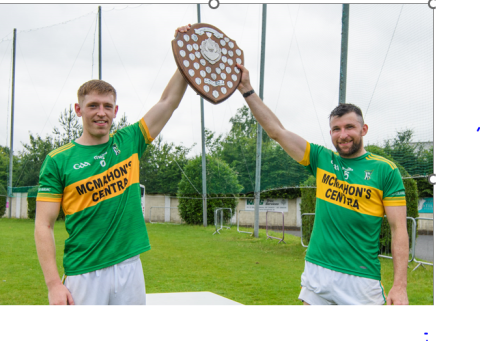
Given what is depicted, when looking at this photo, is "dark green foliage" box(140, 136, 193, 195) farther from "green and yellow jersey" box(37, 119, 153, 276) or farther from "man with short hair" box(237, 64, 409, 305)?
"man with short hair" box(237, 64, 409, 305)

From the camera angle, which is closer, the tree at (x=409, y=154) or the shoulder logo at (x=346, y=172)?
the shoulder logo at (x=346, y=172)

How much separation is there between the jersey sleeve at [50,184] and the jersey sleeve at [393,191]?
→ 5.14 ft

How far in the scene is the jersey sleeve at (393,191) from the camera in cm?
183

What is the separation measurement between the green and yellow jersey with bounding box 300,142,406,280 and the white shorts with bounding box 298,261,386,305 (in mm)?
33

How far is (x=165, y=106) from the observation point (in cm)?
193

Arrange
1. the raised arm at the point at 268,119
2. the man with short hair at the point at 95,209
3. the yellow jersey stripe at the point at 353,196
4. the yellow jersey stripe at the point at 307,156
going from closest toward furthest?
1. the man with short hair at the point at 95,209
2. the yellow jersey stripe at the point at 353,196
3. the raised arm at the point at 268,119
4. the yellow jersey stripe at the point at 307,156

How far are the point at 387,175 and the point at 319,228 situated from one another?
449 mm

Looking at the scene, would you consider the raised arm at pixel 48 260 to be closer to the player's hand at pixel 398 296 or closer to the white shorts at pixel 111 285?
the white shorts at pixel 111 285

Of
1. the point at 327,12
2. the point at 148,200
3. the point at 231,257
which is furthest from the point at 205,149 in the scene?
the point at 327,12

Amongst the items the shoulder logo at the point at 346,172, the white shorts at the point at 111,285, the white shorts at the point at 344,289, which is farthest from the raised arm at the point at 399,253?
the white shorts at the point at 111,285

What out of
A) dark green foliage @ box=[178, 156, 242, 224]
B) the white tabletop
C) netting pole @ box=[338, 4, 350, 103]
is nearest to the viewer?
the white tabletop

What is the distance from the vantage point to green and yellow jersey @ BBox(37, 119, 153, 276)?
166 cm

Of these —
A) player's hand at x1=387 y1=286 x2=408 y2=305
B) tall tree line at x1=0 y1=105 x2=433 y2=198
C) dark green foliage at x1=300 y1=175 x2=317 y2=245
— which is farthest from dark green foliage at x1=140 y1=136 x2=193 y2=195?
player's hand at x1=387 y1=286 x2=408 y2=305

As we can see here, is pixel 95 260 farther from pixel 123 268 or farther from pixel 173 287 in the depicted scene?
pixel 173 287
